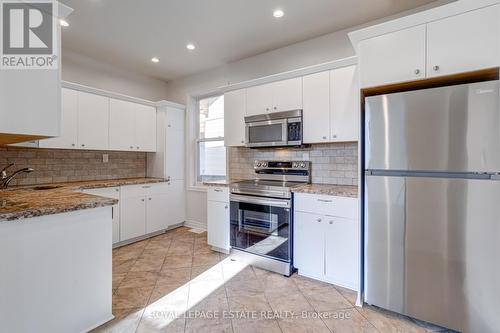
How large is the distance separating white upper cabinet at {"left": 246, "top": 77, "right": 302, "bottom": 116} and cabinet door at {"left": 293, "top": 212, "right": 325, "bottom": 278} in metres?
1.29

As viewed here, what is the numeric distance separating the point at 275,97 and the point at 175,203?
2504mm

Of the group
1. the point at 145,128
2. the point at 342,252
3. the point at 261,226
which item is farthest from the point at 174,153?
the point at 342,252

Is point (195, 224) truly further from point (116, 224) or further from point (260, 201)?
point (260, 201)

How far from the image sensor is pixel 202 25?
9.17 ft

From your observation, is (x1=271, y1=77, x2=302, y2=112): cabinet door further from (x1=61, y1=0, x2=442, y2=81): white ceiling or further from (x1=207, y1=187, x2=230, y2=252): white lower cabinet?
(x1=207, y1=187, x2=230, y2=252): white lower cabinet

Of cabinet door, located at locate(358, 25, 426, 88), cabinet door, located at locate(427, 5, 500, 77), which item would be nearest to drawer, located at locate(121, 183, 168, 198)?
cabinet door, located at locate(358, 25, 426, 88)

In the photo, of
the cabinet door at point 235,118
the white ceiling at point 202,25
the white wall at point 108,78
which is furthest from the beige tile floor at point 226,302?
the white ceiling at point 202,25

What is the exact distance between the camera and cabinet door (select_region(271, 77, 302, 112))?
9.32ft

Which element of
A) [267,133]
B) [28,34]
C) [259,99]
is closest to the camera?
[28,34]

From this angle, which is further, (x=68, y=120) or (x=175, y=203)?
(x=175, y=203)

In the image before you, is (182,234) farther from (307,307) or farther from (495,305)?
(495,305)

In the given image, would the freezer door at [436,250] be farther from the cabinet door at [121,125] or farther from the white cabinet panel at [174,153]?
the cabinet door at [121,125]

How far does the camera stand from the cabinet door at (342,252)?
2.22 m

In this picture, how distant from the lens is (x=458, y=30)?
1656 mm
